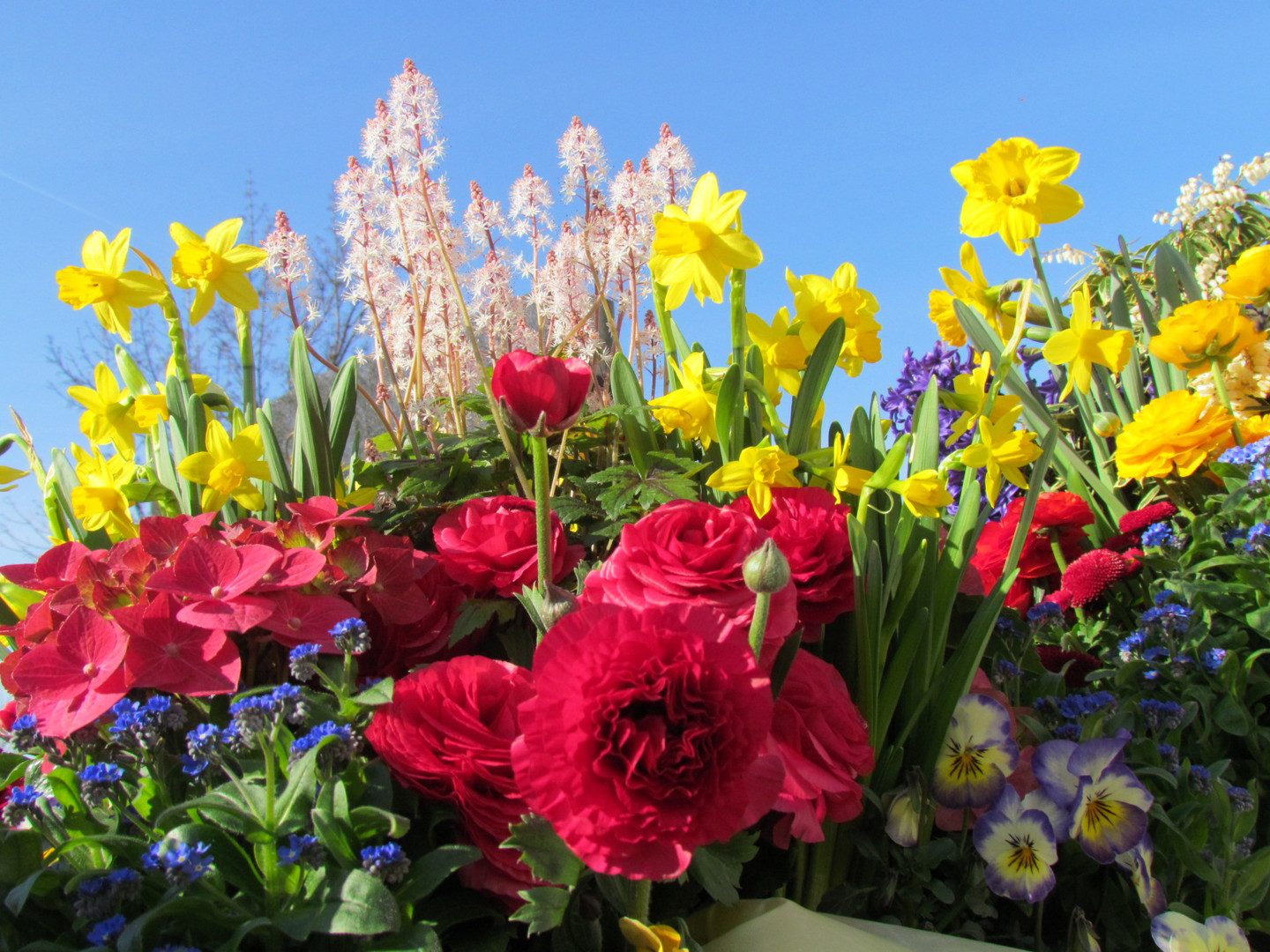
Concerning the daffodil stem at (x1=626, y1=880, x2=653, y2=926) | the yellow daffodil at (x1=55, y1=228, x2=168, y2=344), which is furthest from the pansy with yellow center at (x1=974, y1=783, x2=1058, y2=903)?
the yellow daffodil at (x1=55, y1=228, x2=168, y2=344)

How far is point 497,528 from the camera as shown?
1091mm

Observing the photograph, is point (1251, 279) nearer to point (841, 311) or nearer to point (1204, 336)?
point (1204, 336)

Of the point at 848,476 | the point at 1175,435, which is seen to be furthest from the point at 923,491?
the point at 1175,435

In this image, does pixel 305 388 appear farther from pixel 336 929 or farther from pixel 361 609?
pixel 336 929

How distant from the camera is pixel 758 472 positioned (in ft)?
3.36

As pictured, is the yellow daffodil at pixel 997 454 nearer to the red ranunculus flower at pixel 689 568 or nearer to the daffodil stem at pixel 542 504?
the red ranunculus flower at pixel 689 568

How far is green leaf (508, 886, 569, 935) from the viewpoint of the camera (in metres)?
0.63

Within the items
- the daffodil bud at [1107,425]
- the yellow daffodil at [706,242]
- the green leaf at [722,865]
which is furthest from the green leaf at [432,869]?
the daffodil bud at [1107,425]

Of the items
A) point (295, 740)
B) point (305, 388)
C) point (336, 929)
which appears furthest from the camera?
point (305, 388)

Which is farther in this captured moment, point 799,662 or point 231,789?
point 799,662

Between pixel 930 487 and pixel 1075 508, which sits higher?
pixel 930 487

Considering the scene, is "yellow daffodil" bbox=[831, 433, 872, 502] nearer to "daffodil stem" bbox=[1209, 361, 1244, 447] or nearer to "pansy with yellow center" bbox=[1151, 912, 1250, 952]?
"pansy with yellow center" bbox=[1151, 912, 1250, 952]

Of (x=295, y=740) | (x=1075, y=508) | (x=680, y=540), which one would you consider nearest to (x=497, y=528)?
(x=680, y=540)

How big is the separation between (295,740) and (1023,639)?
3.30 feet
